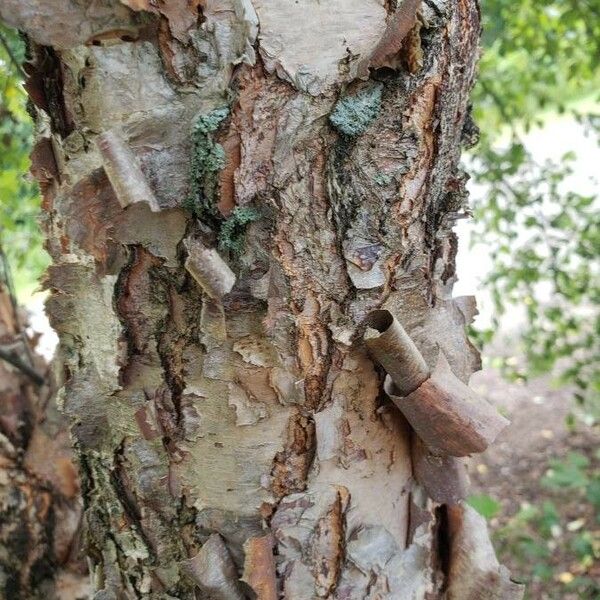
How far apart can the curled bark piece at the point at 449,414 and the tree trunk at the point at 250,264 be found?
28mm

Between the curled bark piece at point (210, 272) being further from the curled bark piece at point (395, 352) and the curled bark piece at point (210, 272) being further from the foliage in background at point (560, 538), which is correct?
the foliage in background at point (560, 538)

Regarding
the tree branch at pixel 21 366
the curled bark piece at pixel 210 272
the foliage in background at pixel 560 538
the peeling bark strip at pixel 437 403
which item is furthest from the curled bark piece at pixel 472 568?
the foliage in background at pixel 560 538

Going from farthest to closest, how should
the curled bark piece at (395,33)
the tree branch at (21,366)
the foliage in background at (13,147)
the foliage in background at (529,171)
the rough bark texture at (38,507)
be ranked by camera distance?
the foliage in background at (529,171), the foliage in background at (13,147), the tree branch at (21,366), the rough bark texture at (38,507), the curled bark piece at (395,33)

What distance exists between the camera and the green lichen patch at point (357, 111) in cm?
65

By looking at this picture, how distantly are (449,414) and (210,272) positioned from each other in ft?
0.97

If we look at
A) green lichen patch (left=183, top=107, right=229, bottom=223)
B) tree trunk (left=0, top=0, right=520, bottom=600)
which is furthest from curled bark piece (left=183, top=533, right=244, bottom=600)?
green lichen patch (left=183, top=107, right=229, bottom=223)

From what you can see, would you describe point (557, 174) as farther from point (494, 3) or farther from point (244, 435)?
point (244, 435)

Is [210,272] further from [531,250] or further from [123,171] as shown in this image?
[531,250]

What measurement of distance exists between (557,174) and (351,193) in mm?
1858

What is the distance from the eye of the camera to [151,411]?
2.43 feet

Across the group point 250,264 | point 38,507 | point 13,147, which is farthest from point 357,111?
point 13,147

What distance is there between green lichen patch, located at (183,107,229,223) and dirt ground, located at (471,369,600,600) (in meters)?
2.70

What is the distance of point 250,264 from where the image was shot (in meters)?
0.68

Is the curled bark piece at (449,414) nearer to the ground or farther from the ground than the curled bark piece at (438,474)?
farther from the ground
